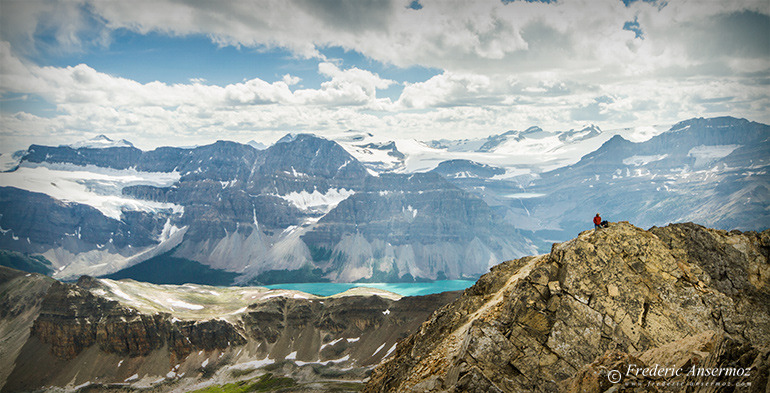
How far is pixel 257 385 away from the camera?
563 ft

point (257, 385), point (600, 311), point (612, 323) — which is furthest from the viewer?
point (257, 385)

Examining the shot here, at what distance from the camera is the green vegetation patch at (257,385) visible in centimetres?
16812

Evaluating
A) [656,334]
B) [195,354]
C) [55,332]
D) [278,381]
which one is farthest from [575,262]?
[55,332]

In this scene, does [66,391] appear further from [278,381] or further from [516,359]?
[516,359]

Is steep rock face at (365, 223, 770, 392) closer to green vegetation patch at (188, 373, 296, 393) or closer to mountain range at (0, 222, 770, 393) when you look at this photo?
mountain range at (0, 222, 770, 393)

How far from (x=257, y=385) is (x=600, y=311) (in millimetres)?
155545

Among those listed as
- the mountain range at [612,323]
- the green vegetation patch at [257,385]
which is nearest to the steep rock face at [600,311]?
the mountain range at [612,323]

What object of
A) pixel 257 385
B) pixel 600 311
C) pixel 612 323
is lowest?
pixel 257 385

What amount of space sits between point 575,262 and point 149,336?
643 ft

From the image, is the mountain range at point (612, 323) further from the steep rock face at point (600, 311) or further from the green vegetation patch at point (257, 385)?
the green vegetation patch at point (257, 385)

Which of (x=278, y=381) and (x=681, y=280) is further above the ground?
(x=681, y=280)

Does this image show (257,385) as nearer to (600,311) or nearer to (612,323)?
(600,311)

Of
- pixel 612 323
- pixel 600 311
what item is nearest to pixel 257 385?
pixel 600 311

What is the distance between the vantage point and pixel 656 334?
39156 millimetres
